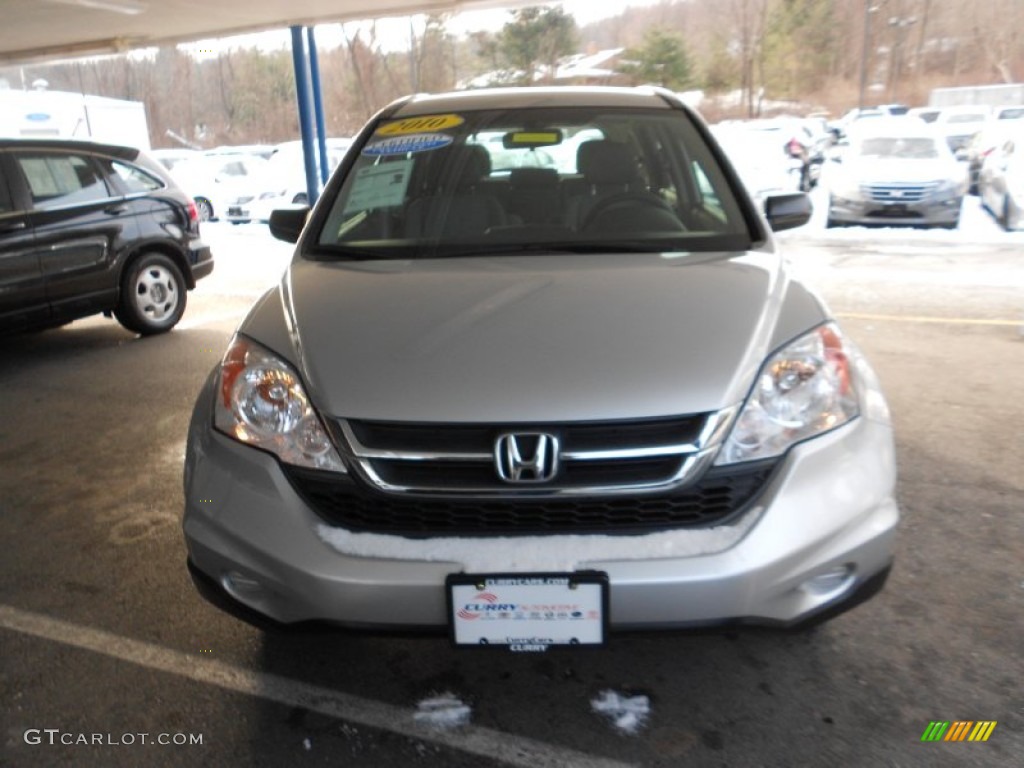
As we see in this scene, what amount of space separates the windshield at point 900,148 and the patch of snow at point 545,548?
11782 mm

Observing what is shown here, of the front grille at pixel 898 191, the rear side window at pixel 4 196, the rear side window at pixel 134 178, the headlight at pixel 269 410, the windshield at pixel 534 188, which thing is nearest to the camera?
the headlight at pixel 269 410

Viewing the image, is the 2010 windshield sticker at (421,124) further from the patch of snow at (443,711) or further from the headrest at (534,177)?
the patch of snow at (443,711)

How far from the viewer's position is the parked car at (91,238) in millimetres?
5387

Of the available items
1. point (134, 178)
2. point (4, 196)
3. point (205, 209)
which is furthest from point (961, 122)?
point (4, 196)

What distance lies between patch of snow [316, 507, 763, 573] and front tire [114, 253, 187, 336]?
504 cm

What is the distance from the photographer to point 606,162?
116 inches

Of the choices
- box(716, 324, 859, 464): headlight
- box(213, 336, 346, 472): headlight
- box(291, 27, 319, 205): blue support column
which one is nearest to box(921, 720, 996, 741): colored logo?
box(716, 324, 859, 464): headlight

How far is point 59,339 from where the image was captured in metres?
6.47

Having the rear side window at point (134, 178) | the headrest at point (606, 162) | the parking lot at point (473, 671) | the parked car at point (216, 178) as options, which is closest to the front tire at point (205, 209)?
the parked car at point (216, 178)

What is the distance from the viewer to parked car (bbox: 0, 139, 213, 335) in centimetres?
539

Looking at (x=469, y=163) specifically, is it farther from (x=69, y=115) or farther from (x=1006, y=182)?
(x=69, y=115)

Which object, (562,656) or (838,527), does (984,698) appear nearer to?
(838,527)

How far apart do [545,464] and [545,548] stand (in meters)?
0.17

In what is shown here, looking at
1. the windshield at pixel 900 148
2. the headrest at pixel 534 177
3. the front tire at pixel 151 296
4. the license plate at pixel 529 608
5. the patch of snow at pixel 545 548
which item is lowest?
the front tire at pixel 151 296
